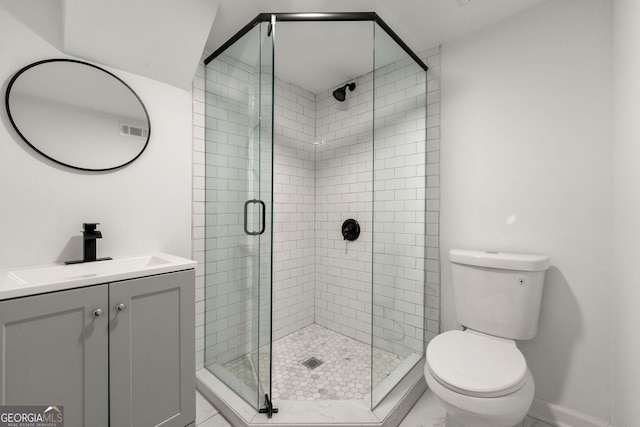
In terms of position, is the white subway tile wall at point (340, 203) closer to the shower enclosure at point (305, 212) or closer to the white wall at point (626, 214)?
the shower enclosure at point (305, 212)

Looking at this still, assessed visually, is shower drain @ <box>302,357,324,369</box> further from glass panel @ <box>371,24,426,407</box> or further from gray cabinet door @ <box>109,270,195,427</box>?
gray cabinet door @ <box>109,270,195,427</box>

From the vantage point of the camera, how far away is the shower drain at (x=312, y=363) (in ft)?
6.46

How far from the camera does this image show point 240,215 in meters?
1.69

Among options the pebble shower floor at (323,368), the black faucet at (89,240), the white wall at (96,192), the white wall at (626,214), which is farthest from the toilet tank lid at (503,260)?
the black faucet at (89,240)

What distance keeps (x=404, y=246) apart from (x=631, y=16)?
1.55 meters

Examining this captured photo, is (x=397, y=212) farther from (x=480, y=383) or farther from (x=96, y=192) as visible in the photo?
(x=96, y=192)

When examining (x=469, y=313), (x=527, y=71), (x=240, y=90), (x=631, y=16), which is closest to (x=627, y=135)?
(x=631, y=16)

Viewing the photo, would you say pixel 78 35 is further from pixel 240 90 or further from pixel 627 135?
pixel 627 135

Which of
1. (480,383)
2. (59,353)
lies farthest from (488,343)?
(59,353)

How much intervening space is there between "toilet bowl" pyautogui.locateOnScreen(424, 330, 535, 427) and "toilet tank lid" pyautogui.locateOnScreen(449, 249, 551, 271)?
437 millimetres

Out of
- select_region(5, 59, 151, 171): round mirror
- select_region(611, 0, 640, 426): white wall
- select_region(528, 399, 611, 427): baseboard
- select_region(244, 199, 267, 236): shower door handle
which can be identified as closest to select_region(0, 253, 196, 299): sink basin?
select_region(244, 199, 267, 236): shower door handle

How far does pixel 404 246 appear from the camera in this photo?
6.23 ft

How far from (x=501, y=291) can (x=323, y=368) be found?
1332mm

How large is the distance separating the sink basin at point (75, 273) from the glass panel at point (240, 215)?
40 cm
